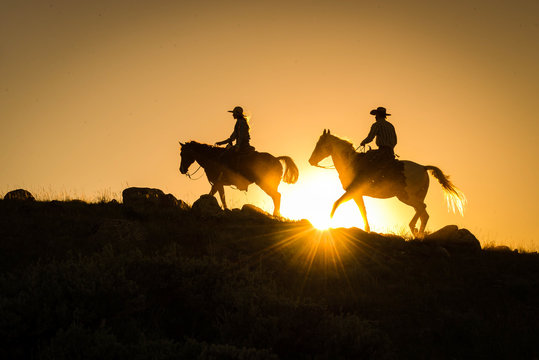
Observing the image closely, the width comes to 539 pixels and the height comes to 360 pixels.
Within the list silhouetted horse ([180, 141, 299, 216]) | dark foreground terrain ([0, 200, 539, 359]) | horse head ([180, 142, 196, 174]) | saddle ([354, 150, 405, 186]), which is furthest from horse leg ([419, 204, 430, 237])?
horse head ([180, 142, 196, 174])

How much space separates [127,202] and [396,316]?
378 inches

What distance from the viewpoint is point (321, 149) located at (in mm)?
19656

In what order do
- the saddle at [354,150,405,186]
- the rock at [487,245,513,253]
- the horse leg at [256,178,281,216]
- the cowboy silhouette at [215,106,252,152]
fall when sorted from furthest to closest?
the horse leg at [256,178,281,216] < the cowboy silhouette at [215,106,252,152] < the saddle at [354,150,405,186] < the rock at [487,245,513,253]

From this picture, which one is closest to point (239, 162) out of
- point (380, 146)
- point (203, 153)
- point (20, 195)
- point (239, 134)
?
point (239, 134)

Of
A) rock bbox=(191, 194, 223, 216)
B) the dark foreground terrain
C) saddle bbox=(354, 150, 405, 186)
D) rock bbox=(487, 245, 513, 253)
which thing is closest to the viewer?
the dark foreground terrain

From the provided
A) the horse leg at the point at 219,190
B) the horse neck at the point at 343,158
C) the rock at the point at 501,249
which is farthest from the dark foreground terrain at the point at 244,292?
the horse leg at the point at 219,190

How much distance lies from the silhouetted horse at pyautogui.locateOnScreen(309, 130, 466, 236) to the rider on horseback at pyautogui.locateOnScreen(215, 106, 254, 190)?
2431 mm

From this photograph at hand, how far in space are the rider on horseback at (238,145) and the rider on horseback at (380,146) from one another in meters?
4.27

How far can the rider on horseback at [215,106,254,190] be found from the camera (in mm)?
20297

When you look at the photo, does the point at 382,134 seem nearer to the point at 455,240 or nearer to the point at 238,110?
the point at 455,240

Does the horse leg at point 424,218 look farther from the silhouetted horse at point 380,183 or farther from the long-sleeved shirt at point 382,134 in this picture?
the long-sleeved shirt at point 382,134

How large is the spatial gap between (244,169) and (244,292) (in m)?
11.7

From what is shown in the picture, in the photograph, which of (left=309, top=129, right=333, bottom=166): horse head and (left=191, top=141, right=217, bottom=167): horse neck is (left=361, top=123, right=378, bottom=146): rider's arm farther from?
(left=191, top=141, right=217, bottom=167): horse neck

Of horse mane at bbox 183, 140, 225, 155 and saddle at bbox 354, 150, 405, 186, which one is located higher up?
horse mane at bbox 183, 140, 225, 155
